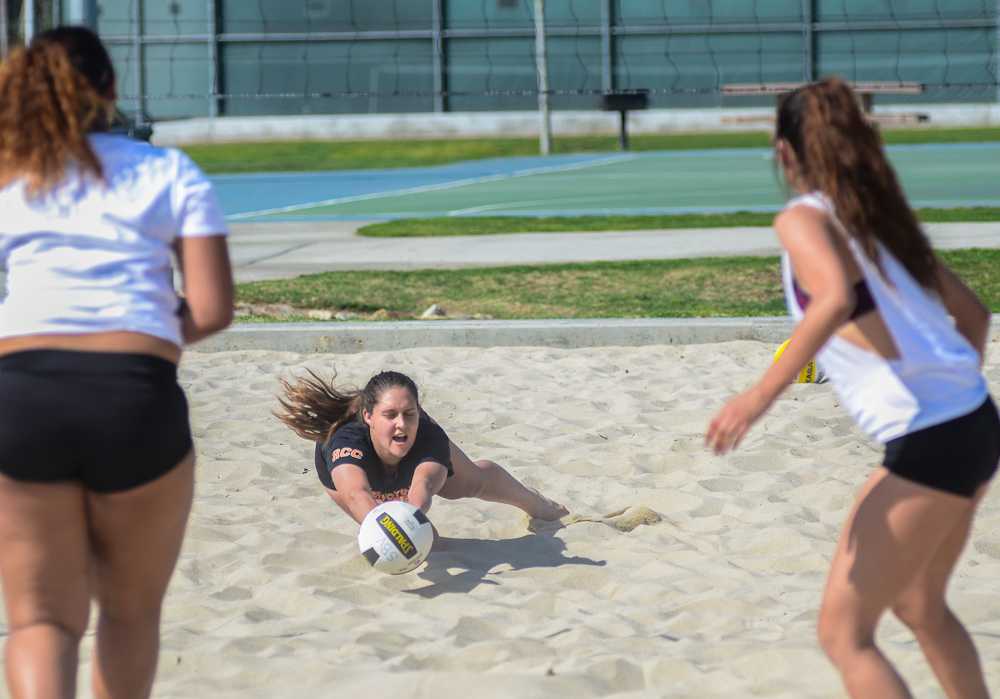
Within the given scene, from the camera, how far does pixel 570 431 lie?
6.68 meters

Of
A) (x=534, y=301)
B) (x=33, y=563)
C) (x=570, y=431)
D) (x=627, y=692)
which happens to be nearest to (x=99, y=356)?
(x=33, y=563)

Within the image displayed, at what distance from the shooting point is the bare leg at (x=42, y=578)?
2.76m

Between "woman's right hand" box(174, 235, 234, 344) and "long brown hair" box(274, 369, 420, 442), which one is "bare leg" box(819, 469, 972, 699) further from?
"long brown hair" box(274, 369, 420, 442)

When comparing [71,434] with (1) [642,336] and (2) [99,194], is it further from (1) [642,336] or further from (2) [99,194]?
(1) [642,336]

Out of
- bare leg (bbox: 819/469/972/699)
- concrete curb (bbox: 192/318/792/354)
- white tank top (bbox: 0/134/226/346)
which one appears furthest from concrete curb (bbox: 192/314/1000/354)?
white tank top (bbox: 0/134/226/346)

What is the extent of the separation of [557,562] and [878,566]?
2.24 m

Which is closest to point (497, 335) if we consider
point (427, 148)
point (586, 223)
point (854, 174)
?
point (854, 174)

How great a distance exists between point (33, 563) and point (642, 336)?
586cm

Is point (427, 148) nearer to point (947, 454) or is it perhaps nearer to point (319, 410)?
point (319, 410)

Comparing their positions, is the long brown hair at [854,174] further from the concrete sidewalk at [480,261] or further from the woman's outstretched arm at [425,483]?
the concrete sidewalk at [480,261]

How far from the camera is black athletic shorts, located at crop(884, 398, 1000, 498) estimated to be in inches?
112

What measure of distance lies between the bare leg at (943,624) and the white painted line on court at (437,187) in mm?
15033

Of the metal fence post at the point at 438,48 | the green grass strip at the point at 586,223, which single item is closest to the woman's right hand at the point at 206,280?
the green grass strip at the point at 586,223

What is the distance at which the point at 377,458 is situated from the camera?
5234mm
